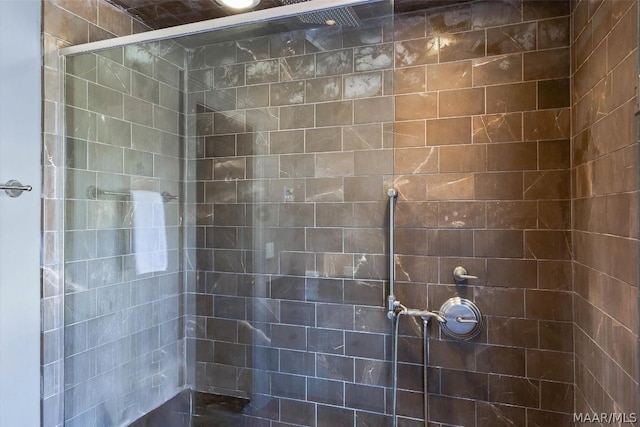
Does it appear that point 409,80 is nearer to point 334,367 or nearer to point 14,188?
point 334,367

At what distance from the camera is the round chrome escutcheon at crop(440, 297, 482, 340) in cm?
193

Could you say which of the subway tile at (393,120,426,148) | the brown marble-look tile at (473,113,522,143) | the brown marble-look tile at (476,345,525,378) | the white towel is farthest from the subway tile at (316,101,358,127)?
the brown marble-look tile at (476,345,525,378)

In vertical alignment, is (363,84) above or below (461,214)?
above

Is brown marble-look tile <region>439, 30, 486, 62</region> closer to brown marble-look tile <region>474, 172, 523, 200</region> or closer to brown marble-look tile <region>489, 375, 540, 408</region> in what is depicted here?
brown marble-look tile <region>474, 172, 523, 200</region>

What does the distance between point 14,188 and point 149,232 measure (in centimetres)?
72

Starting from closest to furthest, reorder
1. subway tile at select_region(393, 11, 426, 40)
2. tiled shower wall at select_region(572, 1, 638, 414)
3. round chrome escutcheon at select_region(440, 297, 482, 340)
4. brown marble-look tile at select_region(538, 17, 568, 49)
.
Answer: tiled shower wall at select_region(572, 1, 638, 414) < brown marble-look tile at select_region(538, 17, 568, 49) < round chrome escutcheon at select_region(440, 297, 482, 340) < subway tile at select_region(393, 11, 426, 40)

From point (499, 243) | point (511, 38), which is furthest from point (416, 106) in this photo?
point (499, 243)

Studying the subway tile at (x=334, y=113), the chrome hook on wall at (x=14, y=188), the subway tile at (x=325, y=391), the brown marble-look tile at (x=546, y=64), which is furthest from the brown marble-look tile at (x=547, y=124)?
the chrome hook on wall at (x=14, y=188)

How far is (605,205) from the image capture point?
1414mm

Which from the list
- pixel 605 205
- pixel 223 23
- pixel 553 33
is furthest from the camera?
pixel 553 33

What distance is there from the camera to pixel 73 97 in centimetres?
173

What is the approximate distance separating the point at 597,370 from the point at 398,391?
0.92m

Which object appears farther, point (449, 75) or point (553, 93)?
point (449, 75)

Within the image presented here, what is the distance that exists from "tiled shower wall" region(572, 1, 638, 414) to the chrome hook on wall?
2097mm
